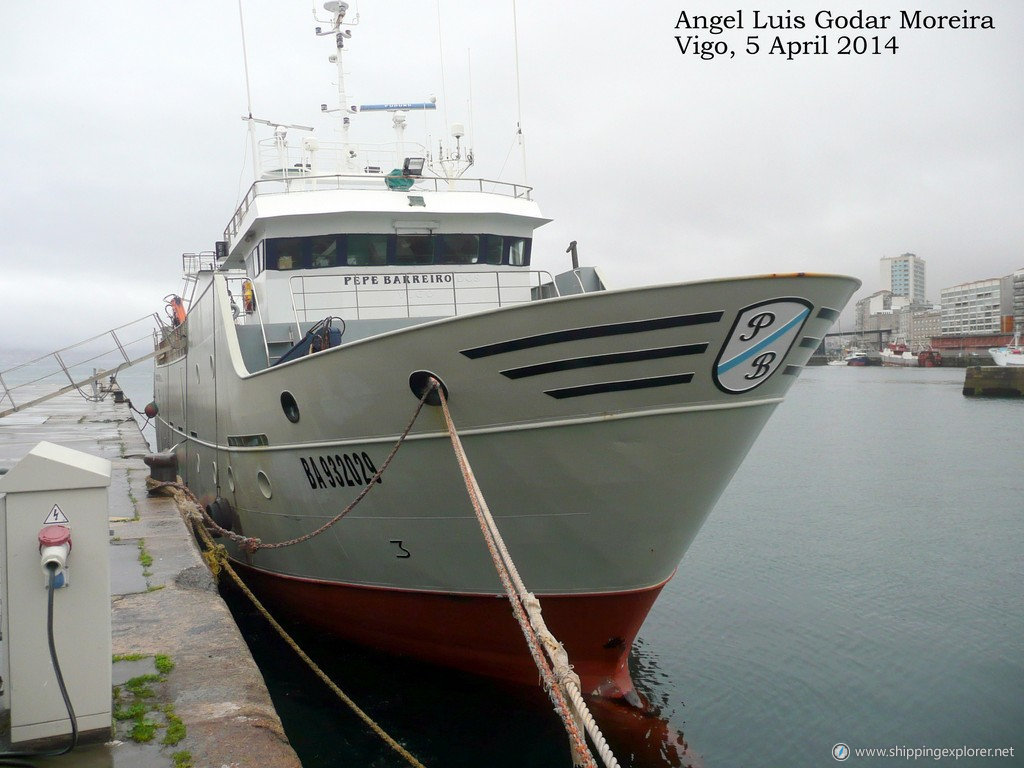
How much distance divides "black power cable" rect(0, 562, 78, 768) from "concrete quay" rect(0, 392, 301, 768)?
4 centimetres

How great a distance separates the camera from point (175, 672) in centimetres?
426

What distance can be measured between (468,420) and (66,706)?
295 centimetres

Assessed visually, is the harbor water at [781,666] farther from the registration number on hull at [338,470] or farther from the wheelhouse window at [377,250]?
the wheelhouse window at [377,250]

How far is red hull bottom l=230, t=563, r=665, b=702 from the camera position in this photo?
6.09 meters

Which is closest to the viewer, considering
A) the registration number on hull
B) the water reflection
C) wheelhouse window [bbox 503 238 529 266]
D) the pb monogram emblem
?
the pb monogram emblem

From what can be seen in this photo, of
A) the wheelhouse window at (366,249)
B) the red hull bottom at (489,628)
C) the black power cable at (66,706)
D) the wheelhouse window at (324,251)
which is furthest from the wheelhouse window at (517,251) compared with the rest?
the black power cable at (66,706)

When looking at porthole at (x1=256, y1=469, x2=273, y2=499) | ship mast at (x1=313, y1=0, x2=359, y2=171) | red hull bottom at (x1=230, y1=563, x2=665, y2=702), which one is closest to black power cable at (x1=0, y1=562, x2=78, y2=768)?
red hull bottom at (x1=230, y1=563, x2=665, y2=702)

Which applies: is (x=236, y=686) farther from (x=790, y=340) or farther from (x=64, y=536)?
(x=790, y=340)

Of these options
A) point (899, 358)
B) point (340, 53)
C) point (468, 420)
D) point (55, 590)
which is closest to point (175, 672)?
point (55, 590)

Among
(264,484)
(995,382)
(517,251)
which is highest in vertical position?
(517,251)

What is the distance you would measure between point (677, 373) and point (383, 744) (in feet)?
13.3

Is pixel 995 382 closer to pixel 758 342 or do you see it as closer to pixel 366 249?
pixel 366 249

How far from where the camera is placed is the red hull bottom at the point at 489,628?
6086 mm

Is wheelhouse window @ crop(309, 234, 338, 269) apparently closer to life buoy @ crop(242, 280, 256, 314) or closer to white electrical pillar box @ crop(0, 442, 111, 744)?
life buoy @ crop(242, 280, 256, 314)
